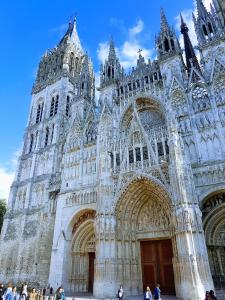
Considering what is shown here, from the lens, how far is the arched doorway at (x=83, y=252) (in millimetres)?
17094

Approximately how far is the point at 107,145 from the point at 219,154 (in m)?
7.76

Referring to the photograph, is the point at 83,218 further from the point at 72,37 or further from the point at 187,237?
the point at 72,37

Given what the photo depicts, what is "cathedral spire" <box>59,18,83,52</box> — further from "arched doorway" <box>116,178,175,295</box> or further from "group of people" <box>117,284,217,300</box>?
"group of people" <box>117,284,217,300</box>

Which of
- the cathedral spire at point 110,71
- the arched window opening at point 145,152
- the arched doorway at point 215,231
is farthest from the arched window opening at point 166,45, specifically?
the arched doorway at point 215,231

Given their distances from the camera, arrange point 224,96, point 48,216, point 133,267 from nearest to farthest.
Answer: point 133,267 → point 224,96 → point 48,216

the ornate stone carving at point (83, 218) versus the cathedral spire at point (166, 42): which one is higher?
the cathedral spire at point (166, 42)

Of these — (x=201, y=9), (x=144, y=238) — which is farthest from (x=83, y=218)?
(x=201, y=9)

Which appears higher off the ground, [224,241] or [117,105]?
[117,105]

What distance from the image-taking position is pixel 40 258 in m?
19.5

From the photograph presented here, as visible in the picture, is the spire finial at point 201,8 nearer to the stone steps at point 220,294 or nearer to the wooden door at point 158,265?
the wooden door at point 158,265

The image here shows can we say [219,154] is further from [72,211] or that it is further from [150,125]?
[72,211]

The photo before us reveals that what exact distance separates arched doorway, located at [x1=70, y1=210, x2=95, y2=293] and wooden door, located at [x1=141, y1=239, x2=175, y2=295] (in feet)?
14.3

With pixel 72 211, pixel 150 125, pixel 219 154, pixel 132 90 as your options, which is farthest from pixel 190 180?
pixel 132 90

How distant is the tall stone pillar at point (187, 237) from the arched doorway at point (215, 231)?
79.8 inches
